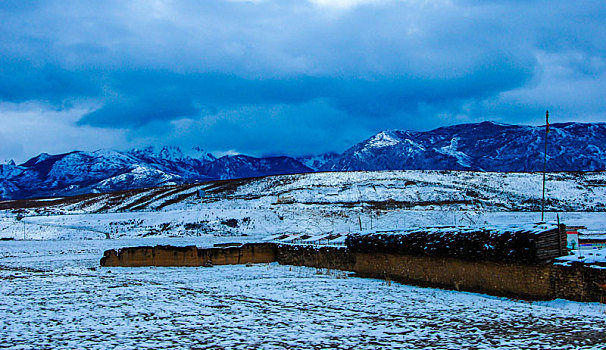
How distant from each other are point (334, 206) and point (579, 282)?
6703 centimetres

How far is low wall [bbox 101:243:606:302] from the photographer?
48.5 ft

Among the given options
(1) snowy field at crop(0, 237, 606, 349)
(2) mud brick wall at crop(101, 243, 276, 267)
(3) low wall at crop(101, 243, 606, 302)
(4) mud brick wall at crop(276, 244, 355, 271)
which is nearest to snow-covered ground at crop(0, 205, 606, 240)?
(4) mud brick wall at crop(276, 244, 355, 271)

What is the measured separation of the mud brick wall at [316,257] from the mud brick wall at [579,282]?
11.9 m

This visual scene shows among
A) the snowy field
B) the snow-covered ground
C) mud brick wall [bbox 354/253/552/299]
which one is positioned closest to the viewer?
the snowy field

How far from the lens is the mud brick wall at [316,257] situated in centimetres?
2656

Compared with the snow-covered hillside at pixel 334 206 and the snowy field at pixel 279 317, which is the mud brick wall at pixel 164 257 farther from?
the snow-covered hillside at pixel 334 206

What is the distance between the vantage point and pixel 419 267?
66.9 ft

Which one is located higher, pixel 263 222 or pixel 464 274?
pixel 263 222

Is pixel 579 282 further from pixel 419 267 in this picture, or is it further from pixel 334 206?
pixel 334 206

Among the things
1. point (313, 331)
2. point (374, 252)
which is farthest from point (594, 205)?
point (313, 331)

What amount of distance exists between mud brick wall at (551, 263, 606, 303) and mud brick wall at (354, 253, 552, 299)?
0.94ft

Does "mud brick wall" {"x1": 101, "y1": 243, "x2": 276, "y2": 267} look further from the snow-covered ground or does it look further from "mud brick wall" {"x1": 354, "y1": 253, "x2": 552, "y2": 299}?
the snow-covered ground

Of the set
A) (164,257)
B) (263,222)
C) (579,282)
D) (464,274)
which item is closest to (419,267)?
(464,274)

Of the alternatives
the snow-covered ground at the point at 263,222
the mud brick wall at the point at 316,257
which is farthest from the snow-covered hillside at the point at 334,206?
the mud brick wall at the point at 316,257
